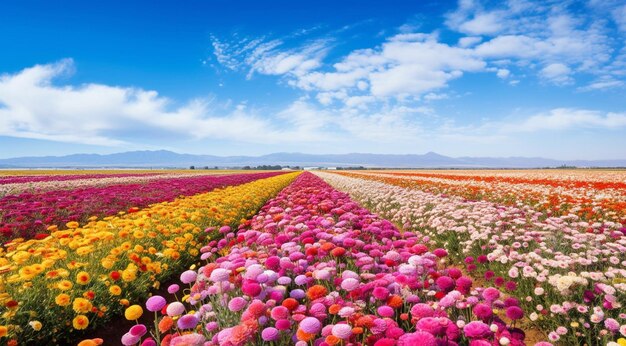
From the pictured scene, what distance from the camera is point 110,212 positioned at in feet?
31.1

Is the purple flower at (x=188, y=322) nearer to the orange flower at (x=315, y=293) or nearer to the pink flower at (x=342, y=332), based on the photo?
the orange flower at (x=315, y=293)

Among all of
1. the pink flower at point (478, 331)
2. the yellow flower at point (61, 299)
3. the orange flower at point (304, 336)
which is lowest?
the yellow flower at point (61, 299)

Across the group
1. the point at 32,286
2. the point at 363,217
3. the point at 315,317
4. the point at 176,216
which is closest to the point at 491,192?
the point at 363,217

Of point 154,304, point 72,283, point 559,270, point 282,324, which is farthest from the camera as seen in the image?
point 559,270

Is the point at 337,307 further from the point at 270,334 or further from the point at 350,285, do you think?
the point at 270,334

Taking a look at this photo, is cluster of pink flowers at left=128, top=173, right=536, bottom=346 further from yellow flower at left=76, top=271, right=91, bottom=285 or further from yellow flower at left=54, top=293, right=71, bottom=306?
yellow flower at left=76, top=271, right=91, bottom=285

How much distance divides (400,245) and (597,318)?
2.16m

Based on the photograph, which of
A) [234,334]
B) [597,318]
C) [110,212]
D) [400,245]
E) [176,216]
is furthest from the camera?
[110,212]

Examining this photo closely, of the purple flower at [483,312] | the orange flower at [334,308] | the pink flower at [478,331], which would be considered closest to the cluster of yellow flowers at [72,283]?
the orange flower at [334,308]

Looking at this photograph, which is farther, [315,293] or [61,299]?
[61,299]

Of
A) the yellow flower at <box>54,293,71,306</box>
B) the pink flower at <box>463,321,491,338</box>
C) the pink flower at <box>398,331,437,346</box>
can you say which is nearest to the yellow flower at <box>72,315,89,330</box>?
the yellow flower at <box>54,293,71,306</box>

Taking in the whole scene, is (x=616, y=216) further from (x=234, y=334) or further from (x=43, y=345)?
(x=43, y=345)

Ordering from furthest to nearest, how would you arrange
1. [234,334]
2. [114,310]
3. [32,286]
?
[114,310] < [32,286] < [234,334]

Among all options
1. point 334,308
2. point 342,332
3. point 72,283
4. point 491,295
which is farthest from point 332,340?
point 72,283
